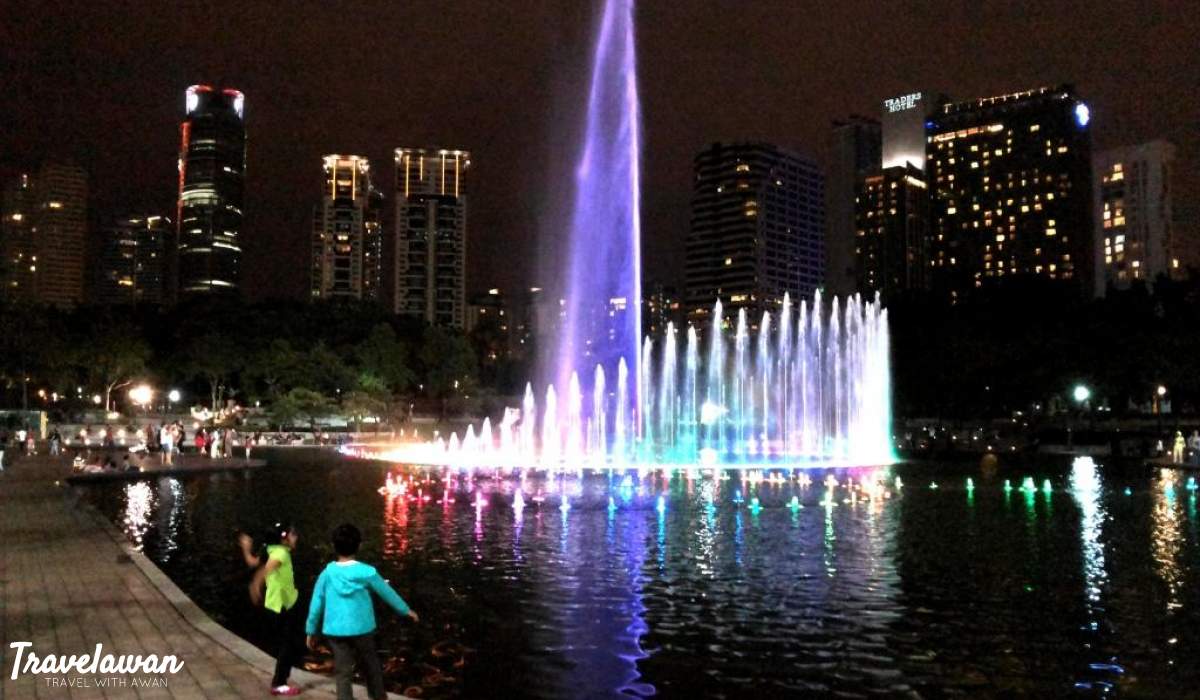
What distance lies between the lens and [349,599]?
7.99 meters

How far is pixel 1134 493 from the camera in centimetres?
3225

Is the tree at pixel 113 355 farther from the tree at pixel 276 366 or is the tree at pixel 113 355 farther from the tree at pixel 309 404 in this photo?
the tree at pixel 309 404

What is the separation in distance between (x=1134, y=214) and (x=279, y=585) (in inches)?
8293

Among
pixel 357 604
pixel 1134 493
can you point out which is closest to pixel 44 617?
pixel 357 604

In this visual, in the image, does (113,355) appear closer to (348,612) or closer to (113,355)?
(113,355)

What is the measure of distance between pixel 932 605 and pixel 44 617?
11818 millimetres

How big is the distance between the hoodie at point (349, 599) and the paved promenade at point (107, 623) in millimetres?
1404

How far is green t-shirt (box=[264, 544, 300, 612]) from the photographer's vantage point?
9391mm

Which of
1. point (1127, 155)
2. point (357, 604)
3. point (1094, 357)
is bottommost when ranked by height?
point (357, 604)

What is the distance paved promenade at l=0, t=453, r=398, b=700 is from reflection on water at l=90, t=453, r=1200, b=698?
103 centimetres

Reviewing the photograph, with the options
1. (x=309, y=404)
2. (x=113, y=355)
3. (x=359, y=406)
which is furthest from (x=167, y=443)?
(x=113, y=355)

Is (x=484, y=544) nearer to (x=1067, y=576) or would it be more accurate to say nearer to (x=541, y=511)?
(x=541, y=511)

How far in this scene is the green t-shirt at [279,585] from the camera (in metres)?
9.39

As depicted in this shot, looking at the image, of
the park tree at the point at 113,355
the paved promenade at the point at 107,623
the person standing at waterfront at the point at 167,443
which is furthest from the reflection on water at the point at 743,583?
the park tree at the point at 113,355
